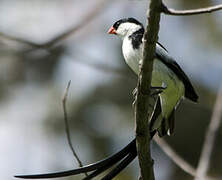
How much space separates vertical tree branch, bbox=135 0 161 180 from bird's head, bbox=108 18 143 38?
35.7 inches

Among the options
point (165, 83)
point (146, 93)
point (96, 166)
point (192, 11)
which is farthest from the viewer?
point (165, 83)

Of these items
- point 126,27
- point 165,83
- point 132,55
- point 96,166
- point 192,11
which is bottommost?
point 96,166

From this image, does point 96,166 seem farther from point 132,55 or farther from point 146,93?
point 132,55

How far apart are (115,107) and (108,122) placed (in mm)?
205

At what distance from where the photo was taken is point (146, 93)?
260 centimetres

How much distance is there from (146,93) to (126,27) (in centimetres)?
118

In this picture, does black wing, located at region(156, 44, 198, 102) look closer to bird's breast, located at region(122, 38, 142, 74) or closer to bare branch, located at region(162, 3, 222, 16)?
bird's breast, located at region(122, 38, 142, 74)

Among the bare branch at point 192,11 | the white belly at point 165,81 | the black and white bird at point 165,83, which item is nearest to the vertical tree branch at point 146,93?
the bare branch at point 192,11

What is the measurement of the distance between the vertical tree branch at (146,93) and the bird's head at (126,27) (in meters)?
0.91

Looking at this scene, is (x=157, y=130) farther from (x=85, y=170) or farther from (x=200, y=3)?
(x=200, y=3)

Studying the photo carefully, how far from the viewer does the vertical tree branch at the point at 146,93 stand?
241cm

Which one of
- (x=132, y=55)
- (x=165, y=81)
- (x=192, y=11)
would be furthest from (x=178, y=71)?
(x=192, y=11)

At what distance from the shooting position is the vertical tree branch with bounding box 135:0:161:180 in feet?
7.92

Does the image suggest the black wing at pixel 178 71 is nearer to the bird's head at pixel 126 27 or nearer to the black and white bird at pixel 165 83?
the black and white bird at pixel 165 83
